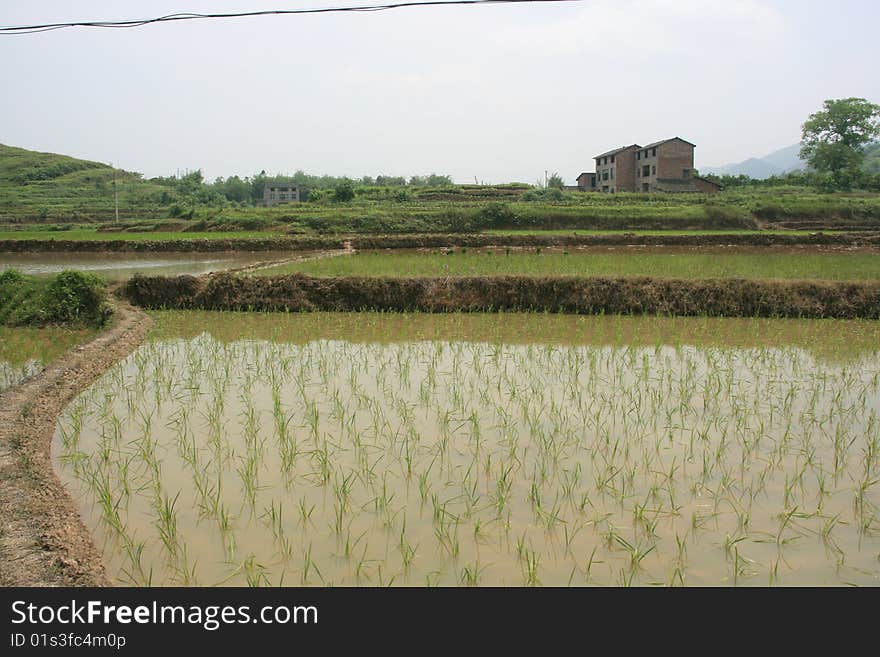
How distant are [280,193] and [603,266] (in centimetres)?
4087

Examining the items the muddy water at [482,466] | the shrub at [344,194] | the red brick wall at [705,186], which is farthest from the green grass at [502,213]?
the muddy water at [482,466]

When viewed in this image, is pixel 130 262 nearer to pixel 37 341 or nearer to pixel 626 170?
pixel 37 341

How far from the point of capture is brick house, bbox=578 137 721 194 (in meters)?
33.2

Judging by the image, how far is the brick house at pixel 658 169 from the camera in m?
33.2

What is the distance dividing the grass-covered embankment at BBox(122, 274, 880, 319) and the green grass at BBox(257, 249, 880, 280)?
63 centimetres

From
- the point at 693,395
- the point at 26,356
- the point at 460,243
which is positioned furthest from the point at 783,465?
the point at 460,243

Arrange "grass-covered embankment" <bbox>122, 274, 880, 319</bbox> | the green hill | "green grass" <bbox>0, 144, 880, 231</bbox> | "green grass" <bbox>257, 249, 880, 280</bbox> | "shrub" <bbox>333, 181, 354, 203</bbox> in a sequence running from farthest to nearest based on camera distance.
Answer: the green hill, "shrub" <bbox>333, 181, 354, 203</bbox>, "green grass" <bbox>0, 144, 880, 231</bbox>, "green grass" <bbox>257, 249, 880, 280</bbox>, "grass-covered embankment" <bbox>122, 274, 880, 319</bbox>

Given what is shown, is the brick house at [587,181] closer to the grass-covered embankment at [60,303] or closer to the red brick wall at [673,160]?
Answer: the red brick wall at [673,160]

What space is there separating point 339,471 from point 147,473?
1.05m

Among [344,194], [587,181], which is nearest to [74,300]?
[344,194]

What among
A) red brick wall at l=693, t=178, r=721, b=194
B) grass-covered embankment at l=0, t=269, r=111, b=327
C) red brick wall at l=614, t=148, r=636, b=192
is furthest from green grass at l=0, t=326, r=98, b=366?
red brick wall at l=614, t=148, r=636, b=192

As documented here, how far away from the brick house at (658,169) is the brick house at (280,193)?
22.8 meters

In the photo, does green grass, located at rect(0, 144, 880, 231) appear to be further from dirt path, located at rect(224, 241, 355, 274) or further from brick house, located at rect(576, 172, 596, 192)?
brick house, located at rect(576, 172, 596, 192)

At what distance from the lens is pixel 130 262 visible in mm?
14422
